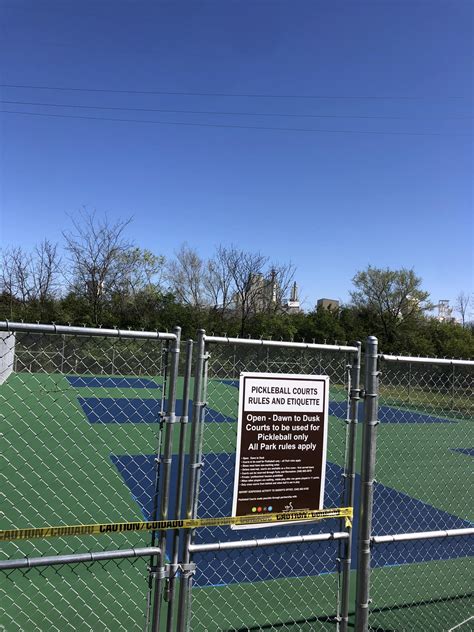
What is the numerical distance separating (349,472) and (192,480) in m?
1.03

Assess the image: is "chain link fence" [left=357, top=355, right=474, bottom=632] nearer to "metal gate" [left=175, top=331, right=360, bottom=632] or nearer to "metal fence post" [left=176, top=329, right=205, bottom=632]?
"metal gate" [left=175, top=331, right=360, bottom=632]

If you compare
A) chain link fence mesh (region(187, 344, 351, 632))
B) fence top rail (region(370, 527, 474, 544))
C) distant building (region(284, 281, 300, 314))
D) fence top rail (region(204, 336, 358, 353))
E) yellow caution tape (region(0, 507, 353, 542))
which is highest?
distant building (region(284, 281, 300, 314))

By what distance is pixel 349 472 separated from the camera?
3.28m

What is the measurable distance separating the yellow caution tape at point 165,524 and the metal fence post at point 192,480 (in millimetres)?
93

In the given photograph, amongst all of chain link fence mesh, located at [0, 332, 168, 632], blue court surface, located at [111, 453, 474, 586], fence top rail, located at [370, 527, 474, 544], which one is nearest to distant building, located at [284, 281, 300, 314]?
chain link fence mesh, located at [0, 332, 168, 632]

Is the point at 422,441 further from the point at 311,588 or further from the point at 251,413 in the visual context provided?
the point at 251,413

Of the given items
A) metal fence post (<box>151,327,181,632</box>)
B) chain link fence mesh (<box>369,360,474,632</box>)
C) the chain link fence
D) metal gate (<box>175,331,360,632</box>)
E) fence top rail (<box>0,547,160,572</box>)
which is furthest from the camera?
chain link fence mesh (<box>369,360,474,632</box>)

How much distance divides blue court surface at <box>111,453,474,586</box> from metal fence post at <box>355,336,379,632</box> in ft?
2.09

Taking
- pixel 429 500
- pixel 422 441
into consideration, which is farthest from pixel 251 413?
pixel 422 441

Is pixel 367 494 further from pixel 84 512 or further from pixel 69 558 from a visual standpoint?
pixel 84 512

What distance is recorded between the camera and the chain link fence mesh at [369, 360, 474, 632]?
464 cm

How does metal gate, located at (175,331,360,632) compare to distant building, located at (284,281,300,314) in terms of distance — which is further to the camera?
distant building, located at (284,281,300,314)

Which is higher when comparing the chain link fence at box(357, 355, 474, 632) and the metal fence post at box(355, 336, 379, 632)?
the metal fence post at box(355, 336, 379, 632)

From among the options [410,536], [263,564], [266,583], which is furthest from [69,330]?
[263,564]
